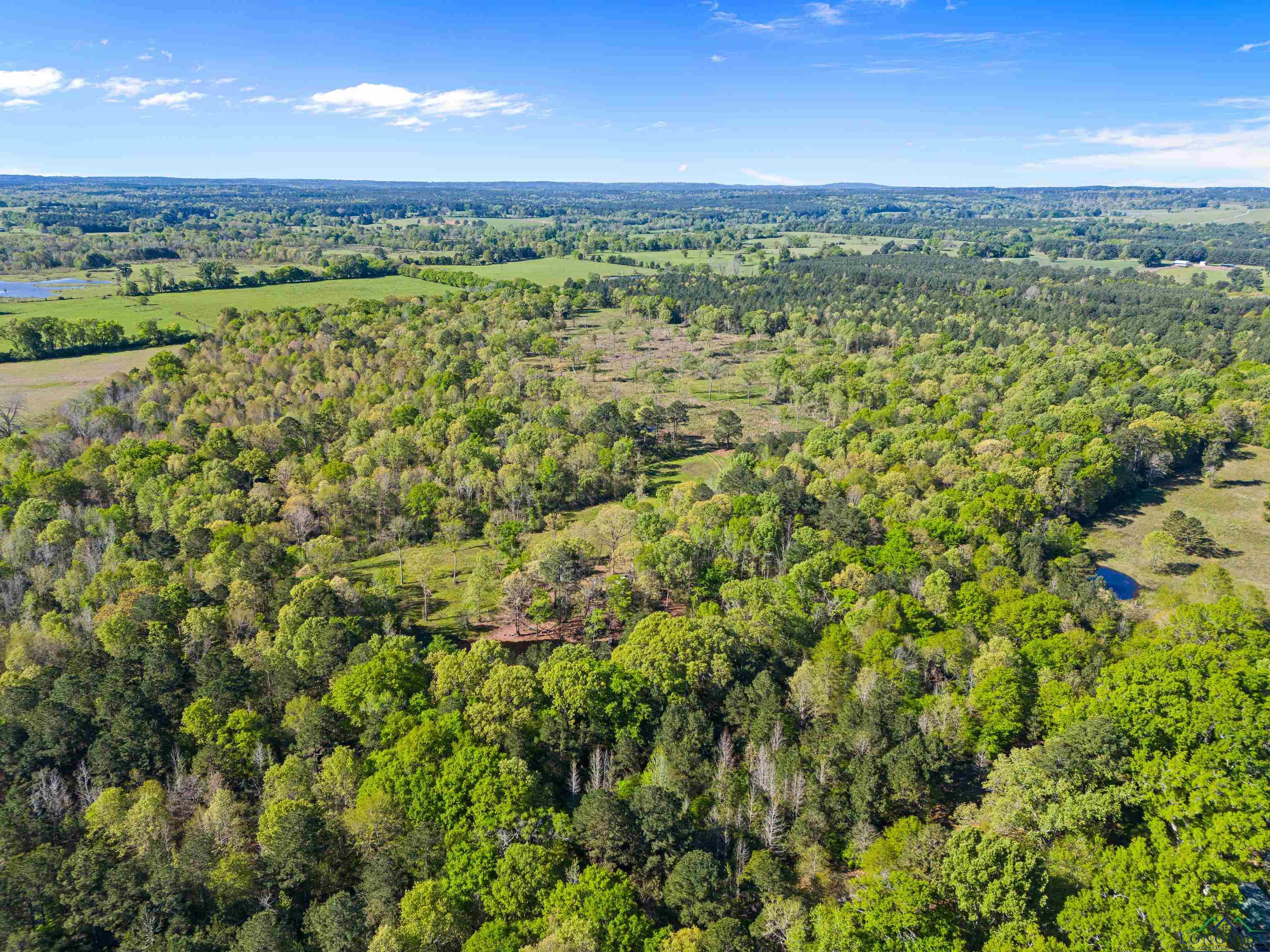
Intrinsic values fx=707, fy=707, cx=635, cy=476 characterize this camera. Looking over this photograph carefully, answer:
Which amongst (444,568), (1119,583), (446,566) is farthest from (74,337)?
(1119,583)

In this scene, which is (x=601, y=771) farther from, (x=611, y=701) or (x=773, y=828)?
(x=773, y=828)

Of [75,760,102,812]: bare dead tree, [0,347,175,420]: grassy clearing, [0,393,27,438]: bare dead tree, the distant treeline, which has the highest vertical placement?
the distant treeline

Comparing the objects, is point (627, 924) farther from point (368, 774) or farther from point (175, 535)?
point (175, 535)

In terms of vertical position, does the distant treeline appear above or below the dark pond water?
above

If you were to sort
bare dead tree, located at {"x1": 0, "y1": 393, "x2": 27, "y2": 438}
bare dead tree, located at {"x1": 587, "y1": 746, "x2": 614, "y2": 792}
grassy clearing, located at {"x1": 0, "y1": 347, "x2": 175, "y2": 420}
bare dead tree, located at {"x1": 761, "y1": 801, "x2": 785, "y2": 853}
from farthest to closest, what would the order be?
1. grassy clearing, located at {"x1": 0, "y1": 347, "x2": 175, "y2": 420}
2. bare dead tree, located at {"x1": 0, "y1": 393, "x2": 27, "y2": 438}
3. bare dead tree, located at {"x1": 587, "y1": 746, "x2": 614, "y2": 792}
4. bare dead tree, located at {"x1": 761, "y1": 801, "x2": 785, "y2": 853}

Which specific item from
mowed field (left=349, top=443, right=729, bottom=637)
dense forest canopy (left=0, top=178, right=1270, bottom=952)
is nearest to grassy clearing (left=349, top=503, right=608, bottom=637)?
mowed field (left=349, top=443, right=729, bottom=637)

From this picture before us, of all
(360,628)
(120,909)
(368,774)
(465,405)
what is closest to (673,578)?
(360,628)

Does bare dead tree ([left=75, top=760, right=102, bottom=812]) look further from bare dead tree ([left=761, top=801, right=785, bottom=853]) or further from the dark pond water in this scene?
the dark pond water

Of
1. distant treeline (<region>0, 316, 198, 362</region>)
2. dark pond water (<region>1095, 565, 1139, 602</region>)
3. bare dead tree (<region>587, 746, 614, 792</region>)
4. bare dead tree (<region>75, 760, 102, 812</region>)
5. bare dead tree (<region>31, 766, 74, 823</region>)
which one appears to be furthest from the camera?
distant treeline (<region>0, 316, 198, 362</region>)
